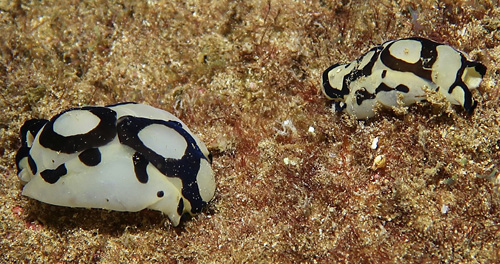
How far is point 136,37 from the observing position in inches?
188

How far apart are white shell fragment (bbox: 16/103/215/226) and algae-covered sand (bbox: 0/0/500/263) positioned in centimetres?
35

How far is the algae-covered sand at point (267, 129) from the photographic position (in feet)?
10.3

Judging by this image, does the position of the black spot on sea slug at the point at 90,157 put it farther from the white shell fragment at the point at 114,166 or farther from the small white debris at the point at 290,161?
the small white debris at the point at 290,161

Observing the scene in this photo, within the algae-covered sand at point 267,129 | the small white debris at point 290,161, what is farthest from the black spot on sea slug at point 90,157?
the small white debris at point 290,161

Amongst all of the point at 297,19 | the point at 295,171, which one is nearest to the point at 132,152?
the point at 295,171

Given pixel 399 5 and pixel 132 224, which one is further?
pixel 399 5

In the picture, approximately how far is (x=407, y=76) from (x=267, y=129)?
145 centimetres

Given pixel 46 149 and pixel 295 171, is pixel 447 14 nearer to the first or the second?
pixel 295 171

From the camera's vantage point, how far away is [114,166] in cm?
318

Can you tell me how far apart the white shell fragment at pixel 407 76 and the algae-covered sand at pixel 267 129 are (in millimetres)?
136

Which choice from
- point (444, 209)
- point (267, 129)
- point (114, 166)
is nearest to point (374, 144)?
point (444, 209)

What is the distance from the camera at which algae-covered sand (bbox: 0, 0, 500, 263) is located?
3.15 metres

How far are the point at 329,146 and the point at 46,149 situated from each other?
2.64 meters

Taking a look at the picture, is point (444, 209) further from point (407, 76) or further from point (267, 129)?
point (267, 129)
